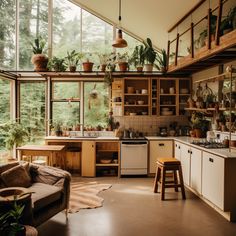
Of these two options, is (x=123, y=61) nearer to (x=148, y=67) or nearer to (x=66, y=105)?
(x=148, y=67)

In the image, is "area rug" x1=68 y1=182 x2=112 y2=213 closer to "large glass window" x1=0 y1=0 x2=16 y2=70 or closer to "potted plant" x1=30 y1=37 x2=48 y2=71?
"potted plant" x1=30 y1=37 x2=48 y2=71

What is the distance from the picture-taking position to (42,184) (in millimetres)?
3955

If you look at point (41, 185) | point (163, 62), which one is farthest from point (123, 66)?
point (41, 185)

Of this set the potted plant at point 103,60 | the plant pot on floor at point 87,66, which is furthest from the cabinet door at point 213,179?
the plant pot on floor at point 87,66

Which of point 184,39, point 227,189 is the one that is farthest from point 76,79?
point 227,189

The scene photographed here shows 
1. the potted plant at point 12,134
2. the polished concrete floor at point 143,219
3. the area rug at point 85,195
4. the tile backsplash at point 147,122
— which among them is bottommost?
the polished concrete floor at point 143,219

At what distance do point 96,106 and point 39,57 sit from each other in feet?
5.80

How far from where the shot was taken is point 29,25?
22.5 feet

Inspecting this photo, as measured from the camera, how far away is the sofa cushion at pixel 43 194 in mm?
3324

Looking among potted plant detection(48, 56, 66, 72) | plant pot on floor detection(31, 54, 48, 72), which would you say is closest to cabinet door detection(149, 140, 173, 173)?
potted plant detection(48, 56, 66, 72)

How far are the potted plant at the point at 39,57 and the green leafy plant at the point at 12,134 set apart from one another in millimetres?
1404

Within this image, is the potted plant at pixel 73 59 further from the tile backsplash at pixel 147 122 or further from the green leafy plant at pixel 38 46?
the tile backsplash at pixel 147 122

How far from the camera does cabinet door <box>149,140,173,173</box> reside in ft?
20.5

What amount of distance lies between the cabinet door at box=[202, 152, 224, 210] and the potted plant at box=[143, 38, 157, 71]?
2.91 m
